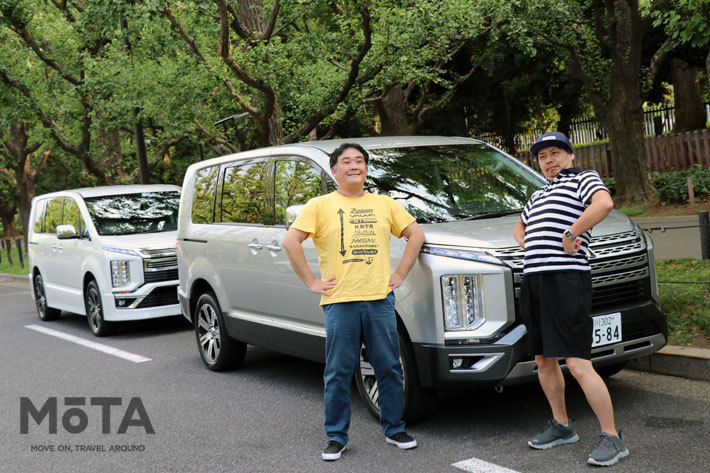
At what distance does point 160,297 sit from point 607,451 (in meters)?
7.22

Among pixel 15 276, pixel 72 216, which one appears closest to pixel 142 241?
pixel 72 216

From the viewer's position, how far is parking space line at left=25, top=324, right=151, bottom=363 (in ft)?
28.9

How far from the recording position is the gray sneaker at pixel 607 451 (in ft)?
14.2

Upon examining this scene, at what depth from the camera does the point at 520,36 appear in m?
16.2

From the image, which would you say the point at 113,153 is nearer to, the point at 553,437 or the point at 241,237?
the point at 241,237

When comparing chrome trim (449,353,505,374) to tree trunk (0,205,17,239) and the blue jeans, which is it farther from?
tree trunk (0,205,17,239)

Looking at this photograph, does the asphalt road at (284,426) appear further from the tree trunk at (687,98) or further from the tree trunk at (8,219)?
the tree trunk at (8,219)

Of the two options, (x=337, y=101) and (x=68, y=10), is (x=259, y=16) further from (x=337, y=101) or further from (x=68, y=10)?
(x=68, y=10)

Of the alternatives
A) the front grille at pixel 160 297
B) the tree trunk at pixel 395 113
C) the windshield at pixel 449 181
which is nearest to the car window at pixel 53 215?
the front grille at pixel 160 297

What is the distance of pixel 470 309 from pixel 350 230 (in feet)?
2.81

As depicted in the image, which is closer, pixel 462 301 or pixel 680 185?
pixel 462 301

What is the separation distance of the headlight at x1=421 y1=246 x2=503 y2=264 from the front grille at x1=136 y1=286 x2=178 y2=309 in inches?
242

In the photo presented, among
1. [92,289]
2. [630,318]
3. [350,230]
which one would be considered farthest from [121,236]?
[630,318]

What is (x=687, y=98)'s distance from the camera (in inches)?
966
